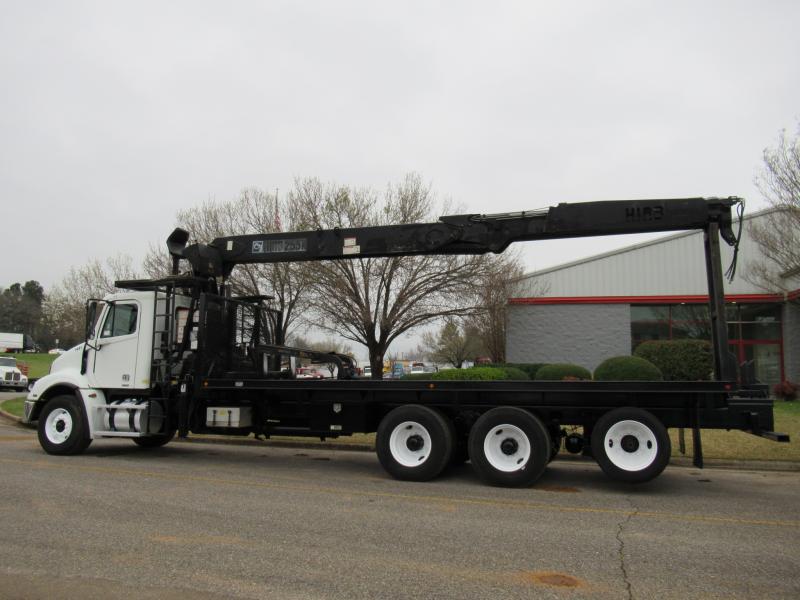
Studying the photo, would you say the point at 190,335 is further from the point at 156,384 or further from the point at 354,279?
the point at 354,279

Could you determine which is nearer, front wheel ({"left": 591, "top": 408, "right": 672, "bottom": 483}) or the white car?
front wheel ({"left": 591, "top": 408, "right": 672, "bottom": 483})

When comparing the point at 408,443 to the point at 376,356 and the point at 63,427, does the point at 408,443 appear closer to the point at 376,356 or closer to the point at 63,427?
the point at 63,427

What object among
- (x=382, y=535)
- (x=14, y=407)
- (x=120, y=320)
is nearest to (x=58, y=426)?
(x=120, y=320)

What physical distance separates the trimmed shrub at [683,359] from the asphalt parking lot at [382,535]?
1198 centimetres

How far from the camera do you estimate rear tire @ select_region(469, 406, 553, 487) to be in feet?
26.1

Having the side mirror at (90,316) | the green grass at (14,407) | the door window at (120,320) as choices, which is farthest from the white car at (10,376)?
the door window at (120,320)

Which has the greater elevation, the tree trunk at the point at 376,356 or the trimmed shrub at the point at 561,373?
the tree trunk at the point at 376,356

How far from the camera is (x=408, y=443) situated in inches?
341

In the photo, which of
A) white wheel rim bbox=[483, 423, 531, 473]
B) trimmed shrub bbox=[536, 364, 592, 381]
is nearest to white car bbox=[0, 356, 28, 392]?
trimmed shrub bbox=[536, 364, 592, 381]

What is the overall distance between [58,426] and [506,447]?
297 inches

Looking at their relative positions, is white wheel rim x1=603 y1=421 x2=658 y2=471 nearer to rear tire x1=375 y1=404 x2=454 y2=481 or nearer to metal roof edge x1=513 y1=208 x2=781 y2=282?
rear tire x1=375 y1=404 x2=454 y2=481

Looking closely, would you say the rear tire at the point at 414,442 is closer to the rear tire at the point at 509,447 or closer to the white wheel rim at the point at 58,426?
the rear tire at the point at 509,447

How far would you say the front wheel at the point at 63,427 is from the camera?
401 inches

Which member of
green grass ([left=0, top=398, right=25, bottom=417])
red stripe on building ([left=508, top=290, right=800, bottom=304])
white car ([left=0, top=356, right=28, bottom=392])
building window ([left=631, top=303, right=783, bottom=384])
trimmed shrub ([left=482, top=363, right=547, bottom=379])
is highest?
red stripe on building ([left=508, top=290, right=800, bottom=304])
